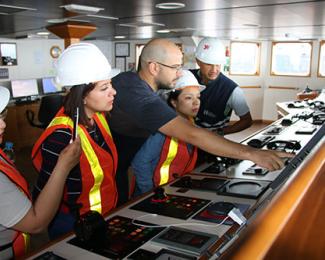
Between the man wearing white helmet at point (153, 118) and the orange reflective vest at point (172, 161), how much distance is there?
0.16 metres

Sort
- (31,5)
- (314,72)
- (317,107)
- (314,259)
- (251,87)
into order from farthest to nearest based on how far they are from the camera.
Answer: (251,87) → (314,72) → (317,107) → (31,5) → (314,259)

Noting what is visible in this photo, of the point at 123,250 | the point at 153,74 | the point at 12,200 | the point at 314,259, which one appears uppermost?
the point at 153,74

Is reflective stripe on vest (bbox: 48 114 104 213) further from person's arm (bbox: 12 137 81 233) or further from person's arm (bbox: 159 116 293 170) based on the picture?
person's arm (bbox: 159 116 293 170)

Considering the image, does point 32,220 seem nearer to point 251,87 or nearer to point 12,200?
Answer: point 12,200

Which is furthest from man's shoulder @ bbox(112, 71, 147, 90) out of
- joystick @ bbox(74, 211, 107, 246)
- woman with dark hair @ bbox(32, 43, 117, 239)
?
joystick @ bbox(74, 211, 107, 246)

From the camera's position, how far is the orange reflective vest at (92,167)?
5.67ft

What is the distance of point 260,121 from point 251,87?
878 mm

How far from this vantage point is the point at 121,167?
2117 millimetres

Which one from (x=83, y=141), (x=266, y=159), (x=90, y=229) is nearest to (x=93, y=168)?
(x=83, y=141)

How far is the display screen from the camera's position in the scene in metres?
6.82

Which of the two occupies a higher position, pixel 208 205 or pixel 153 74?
pixel 153 74

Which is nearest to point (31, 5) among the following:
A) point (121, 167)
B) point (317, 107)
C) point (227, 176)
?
point (121, 167)

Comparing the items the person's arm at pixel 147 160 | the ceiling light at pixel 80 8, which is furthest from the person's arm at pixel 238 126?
the ceiling light at pixel 80 8

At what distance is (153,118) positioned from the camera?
5.87 ft
